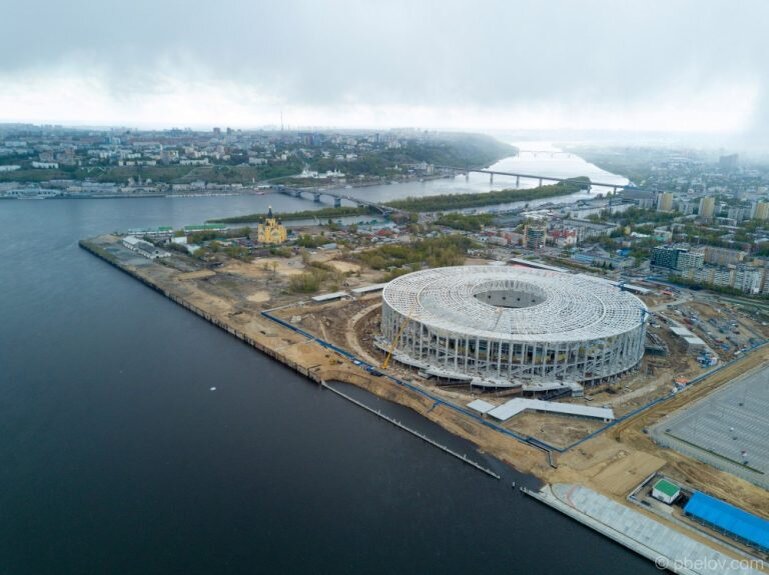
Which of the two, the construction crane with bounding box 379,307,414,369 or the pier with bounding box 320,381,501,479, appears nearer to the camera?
the pier with bounding box 320,381,501,479

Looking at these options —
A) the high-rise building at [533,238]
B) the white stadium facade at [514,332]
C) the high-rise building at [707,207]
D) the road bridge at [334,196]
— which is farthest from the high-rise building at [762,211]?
the white stadium facade at [514,332]

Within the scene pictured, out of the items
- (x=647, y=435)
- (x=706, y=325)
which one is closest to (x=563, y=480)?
(x=647, y=435)

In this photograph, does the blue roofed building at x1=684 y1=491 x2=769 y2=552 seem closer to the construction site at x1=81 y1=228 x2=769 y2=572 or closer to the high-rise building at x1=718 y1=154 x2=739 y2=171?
the construction site at x1=81 y1=228 x2=769 y2=572

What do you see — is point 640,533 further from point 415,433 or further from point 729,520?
point 415,433

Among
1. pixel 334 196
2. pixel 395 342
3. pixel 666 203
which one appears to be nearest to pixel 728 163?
pixel 666 203

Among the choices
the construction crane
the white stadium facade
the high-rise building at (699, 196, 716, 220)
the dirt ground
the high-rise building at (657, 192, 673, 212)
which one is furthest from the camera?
the high-rise building at (657, 192, 673, 212)

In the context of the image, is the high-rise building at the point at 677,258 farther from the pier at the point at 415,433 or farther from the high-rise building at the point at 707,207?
the pier at the point at 415,433

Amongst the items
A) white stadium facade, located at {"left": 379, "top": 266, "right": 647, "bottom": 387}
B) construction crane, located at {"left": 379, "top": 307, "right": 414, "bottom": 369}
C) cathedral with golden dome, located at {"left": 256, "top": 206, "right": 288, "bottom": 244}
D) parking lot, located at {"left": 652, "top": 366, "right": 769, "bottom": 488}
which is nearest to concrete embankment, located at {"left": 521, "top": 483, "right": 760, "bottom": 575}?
parking lot, located at {"left": 652, "top": 366, "right": 769, "bottom": 488}

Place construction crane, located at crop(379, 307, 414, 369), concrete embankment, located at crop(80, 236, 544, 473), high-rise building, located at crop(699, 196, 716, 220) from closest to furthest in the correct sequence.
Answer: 1. concrete embankment, located at crop(80, 236, 544, 473)
2. construction crane, located at crop(379, 307, 414, 369)
3. high-rise building, located at crop(699, 196, 716, 220)
